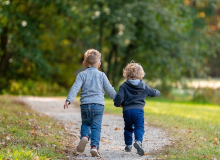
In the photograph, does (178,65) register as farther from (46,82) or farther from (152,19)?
Result: (46,82)

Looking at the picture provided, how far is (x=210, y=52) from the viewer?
66.8 ft

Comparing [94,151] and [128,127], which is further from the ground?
[128,127]

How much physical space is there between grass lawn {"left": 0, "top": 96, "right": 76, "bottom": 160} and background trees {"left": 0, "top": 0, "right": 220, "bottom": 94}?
977 cm

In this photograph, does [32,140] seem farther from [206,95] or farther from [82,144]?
[206,95]

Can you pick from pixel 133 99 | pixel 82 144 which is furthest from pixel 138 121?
pixel 82 144

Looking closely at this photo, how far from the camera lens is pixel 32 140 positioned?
19.2 ft

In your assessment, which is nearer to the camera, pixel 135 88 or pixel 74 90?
pixel 74 90

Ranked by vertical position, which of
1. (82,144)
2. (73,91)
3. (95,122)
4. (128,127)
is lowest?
(82,144)

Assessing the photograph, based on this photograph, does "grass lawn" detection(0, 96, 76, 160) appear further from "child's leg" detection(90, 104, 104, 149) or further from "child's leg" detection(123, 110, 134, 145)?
"child's leg" detection(123, 110, 134, 145)

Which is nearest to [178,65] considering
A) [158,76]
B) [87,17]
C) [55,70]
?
[158,76]

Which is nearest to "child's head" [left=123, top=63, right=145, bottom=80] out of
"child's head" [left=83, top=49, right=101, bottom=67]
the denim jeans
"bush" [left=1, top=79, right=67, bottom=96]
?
"child's head" [left=83, top=49, right=101, bottom=67]

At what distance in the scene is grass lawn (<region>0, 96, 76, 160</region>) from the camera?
189 inches

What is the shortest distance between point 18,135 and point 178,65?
551 inches

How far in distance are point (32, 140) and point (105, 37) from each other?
13.0m
